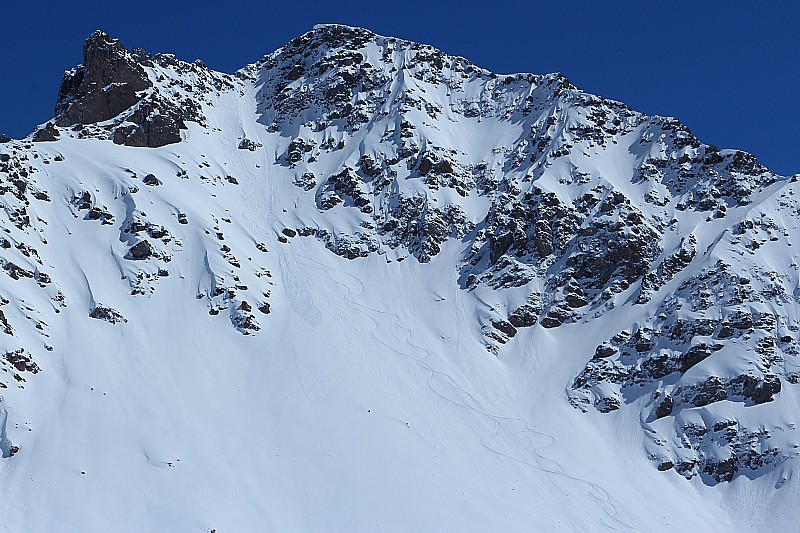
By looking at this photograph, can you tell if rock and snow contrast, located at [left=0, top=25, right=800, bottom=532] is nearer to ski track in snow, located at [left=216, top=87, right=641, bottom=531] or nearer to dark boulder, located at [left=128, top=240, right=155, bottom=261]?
ski track in snow, located at [left=216, top=87, right=641, bottom=531]

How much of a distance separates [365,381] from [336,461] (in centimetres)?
1175

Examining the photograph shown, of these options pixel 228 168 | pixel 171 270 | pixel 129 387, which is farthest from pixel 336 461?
pixel 228 168

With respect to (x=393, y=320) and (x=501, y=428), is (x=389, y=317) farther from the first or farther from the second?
(x=501, y=428)

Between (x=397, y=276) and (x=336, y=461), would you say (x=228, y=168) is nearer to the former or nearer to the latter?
(x=397, y=276)

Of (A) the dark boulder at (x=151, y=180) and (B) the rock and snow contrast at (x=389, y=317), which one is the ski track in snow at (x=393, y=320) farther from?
(A) the dark boulder at (x=151, y=180)

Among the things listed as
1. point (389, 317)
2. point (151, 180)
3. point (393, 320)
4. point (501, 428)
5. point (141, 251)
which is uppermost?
point (151, 180)

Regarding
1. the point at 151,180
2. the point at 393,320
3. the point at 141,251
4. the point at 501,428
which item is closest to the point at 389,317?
the point at 393,320

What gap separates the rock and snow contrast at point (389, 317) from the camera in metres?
60.8

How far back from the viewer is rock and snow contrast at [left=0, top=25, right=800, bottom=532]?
60.8 meters

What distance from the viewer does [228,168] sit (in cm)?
10812

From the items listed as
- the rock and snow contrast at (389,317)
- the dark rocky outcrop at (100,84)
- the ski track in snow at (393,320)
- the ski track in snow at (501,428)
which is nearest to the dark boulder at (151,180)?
the rock and snow contrast at (389,317)

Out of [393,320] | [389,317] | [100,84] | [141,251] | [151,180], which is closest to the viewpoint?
[141,251]

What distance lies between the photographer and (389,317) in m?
86.1

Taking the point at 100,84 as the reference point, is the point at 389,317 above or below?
below
